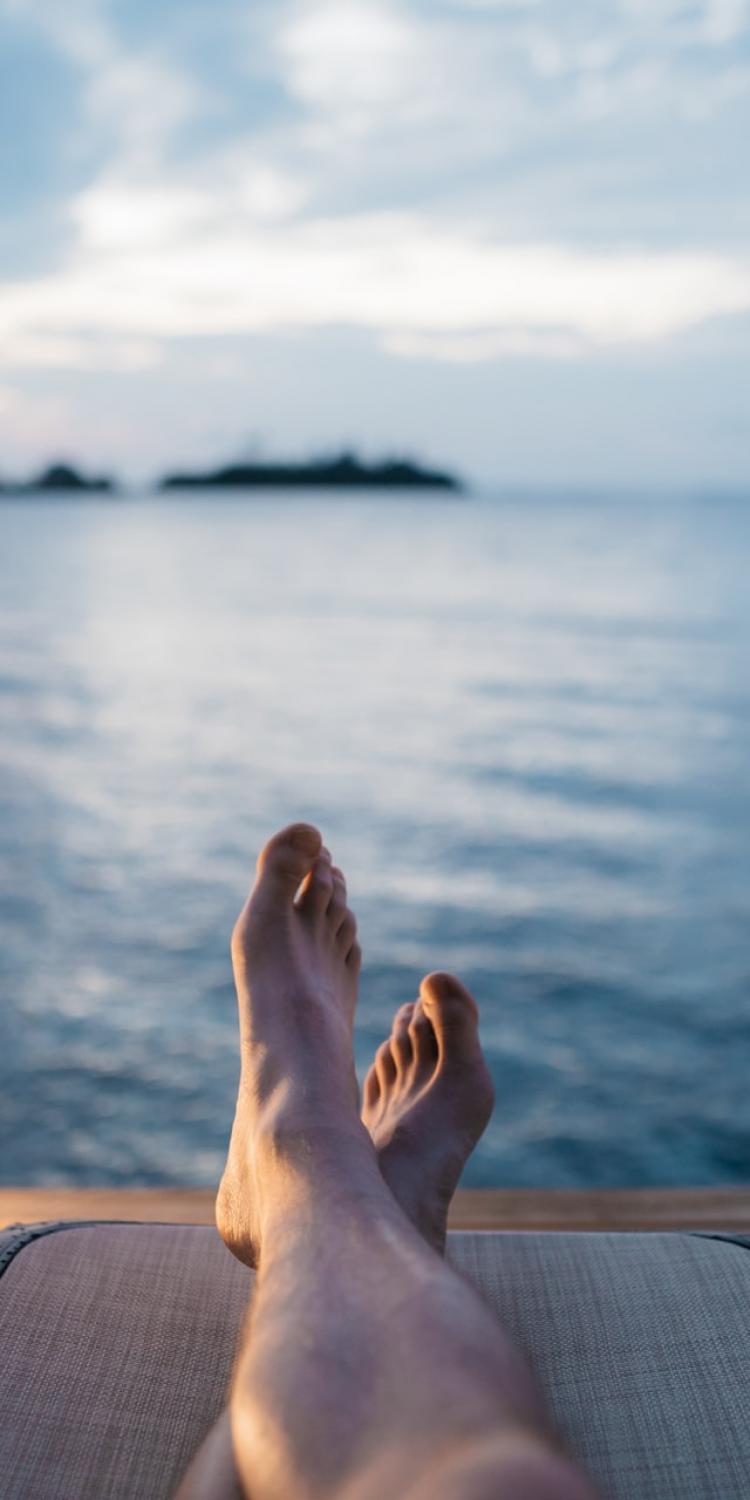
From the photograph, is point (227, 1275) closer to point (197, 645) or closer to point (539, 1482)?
point (539, 1482)

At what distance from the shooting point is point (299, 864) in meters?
1.21

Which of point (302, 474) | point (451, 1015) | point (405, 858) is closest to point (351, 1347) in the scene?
point (451, 1015)

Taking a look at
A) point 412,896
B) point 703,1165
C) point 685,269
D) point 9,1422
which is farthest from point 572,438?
point 9,1422

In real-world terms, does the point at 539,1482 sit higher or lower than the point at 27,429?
lower

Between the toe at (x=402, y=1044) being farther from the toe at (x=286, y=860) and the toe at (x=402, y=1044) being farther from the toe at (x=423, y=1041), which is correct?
the toe at (x=286, y=860)

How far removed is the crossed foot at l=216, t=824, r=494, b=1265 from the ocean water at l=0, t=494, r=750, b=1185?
2.82 ft

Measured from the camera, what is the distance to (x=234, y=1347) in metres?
0.81

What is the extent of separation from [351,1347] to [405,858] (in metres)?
2.85

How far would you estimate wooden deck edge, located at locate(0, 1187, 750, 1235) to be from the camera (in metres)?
1.20

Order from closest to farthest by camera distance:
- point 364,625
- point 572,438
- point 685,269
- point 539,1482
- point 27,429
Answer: point 539,1482
point 364,625
point 685,269
point 27,429
point 572,438

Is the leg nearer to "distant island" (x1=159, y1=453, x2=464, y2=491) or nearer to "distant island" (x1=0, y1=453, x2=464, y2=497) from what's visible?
"distant island" (x1=0, y1=453, x2=464, y2=497)

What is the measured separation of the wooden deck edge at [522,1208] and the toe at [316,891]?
12.7 inches

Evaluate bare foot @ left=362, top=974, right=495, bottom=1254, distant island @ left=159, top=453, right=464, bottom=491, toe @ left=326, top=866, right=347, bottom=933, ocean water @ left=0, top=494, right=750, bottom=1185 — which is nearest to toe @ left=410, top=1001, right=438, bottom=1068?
bare foot @ left=362, top=974, right=495, bottom=1254

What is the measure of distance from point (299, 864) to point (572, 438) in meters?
17.4
